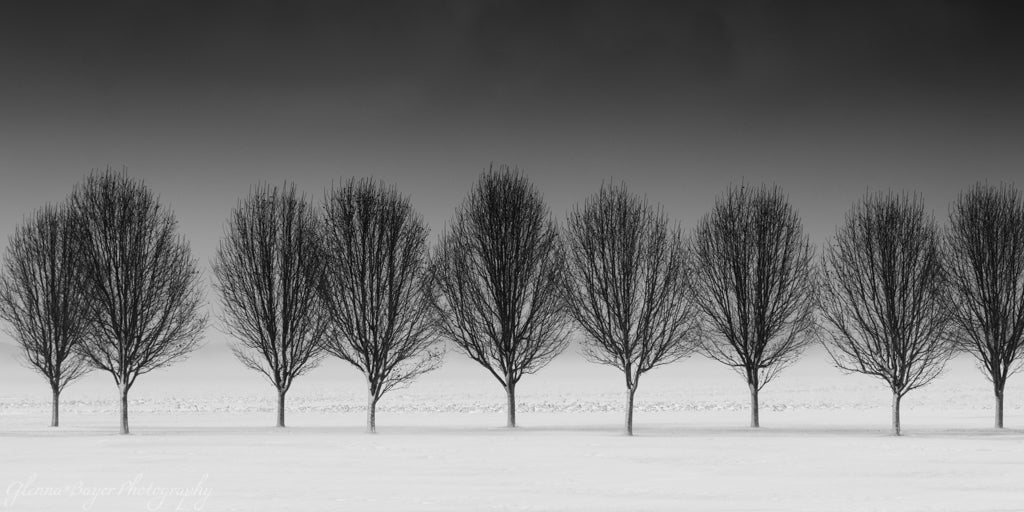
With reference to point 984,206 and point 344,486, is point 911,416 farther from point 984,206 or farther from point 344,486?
point 344,486

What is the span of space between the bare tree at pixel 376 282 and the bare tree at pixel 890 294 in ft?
50.3

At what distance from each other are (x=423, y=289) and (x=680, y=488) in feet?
60.8

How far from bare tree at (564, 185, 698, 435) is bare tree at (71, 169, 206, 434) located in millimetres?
14770

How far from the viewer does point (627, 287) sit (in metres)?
31.1

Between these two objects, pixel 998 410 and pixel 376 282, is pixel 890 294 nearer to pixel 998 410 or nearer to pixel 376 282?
pixel 998 410

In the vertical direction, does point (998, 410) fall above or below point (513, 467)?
below

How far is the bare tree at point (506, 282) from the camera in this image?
113ft

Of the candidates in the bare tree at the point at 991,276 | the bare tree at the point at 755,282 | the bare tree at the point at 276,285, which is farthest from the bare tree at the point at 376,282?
the bare tree at the point at 991,276

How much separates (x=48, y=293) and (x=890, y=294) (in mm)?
35098

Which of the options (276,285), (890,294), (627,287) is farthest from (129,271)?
(890,294)

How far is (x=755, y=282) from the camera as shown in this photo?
3550 cm

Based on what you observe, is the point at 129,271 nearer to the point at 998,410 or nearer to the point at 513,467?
the point at 513,467

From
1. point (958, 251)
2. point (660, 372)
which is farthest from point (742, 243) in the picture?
point (660, 372)

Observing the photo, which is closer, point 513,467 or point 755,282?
point 513,467
